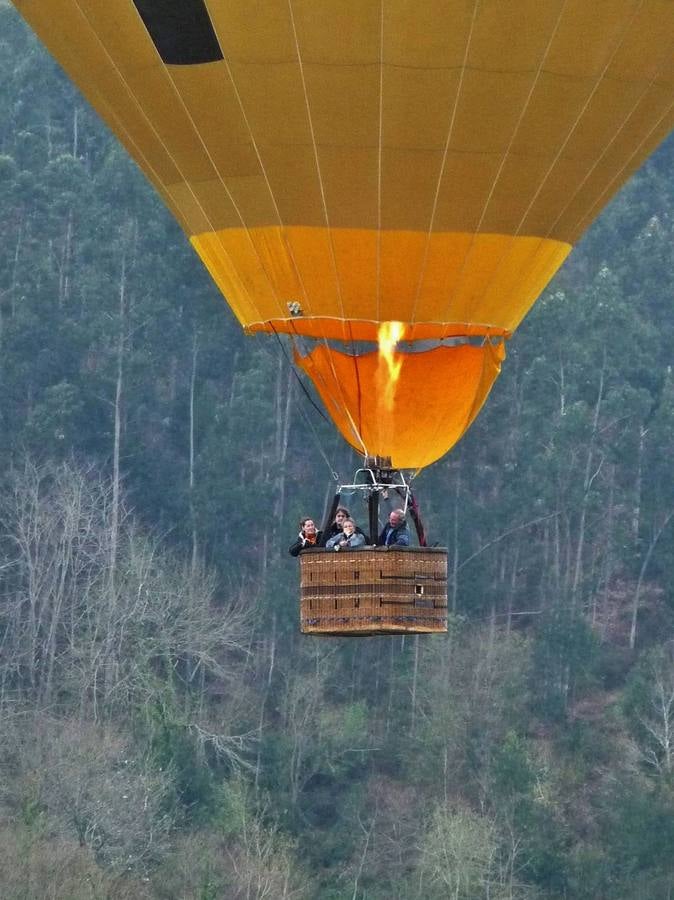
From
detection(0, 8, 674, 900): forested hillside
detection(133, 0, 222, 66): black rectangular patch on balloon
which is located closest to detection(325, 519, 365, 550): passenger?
detection(133, 0, 222, 66): black rectangular patch on balloon

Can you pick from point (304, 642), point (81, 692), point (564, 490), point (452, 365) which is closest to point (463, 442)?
point (564, 490)

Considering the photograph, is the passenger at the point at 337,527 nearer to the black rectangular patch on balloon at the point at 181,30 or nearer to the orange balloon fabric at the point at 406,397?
the orange balloon fabric at the point at 406,397

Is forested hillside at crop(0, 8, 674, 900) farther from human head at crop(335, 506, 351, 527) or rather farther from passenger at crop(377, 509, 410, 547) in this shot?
passenger at crop(377, 509, 410, 547)

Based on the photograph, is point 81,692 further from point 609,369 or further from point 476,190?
point 476,190

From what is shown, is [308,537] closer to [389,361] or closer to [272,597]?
[389,361]

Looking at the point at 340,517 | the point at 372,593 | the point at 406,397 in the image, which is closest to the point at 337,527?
the point at 340,517

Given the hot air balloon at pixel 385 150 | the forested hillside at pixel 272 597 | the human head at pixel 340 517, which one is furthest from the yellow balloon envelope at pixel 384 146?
the forested hillside at pixel 272 597
